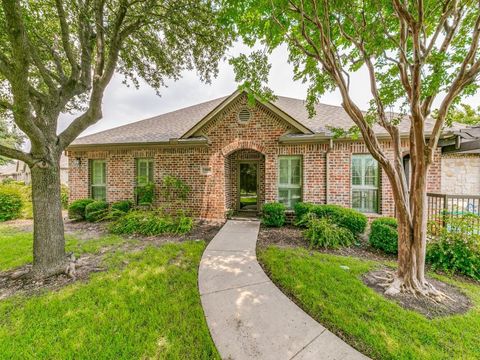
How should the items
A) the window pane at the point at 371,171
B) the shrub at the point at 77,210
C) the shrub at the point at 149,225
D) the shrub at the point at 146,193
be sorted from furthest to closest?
the shrub at the point at 77,210, the shrub at the point at 146,193, the window pane at the point at 371,171, the shrub at the point at 149,225

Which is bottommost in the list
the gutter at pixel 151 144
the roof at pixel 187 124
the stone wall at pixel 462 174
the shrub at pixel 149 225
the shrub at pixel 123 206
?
the shrub at pixel 149 225

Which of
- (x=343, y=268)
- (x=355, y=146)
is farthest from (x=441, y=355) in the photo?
(x=355, y=146)

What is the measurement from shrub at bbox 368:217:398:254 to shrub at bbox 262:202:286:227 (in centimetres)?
266

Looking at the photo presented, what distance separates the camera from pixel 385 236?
193 inches

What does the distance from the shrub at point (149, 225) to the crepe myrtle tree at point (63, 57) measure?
8.26ft

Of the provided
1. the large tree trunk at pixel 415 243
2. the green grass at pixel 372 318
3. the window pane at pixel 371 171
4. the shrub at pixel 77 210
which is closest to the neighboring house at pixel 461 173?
the window pane at pixel 371 171

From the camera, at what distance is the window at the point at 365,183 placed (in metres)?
7.05

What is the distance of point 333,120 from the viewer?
8.03 meters

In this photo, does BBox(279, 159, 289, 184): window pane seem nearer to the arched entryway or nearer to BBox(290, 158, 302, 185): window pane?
BBox(290, 158, 302, 185): window pane

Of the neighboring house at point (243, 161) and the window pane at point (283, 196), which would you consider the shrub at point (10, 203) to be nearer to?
the neighboring house at point (243, 161)

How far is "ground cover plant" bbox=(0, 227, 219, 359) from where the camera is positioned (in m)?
2.20

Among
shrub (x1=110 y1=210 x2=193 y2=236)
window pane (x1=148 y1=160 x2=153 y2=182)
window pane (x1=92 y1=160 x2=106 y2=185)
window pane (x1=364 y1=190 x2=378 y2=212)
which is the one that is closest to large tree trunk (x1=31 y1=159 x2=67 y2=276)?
shrub (x1=110 y1=210 x2=193 y2=236)

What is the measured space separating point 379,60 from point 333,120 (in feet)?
14.7

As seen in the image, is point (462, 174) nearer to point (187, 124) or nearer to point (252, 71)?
point (252, 71)
